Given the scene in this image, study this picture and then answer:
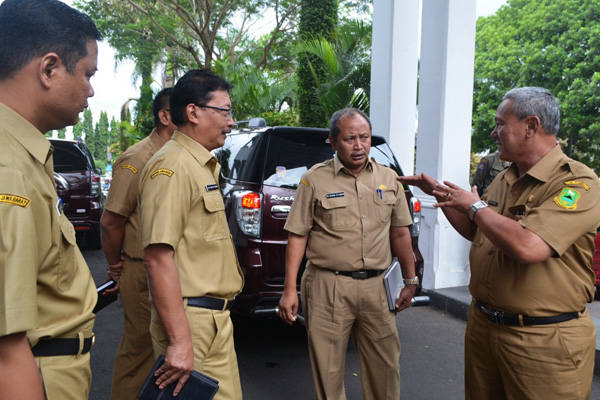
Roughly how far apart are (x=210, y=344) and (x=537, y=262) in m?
1.32

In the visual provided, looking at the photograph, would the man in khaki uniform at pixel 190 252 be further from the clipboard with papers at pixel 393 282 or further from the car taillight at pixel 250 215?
the car taillight at pixel 250 215

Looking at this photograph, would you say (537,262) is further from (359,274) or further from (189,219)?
(189,219)

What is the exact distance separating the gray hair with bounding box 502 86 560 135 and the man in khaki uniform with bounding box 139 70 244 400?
51.7 inches

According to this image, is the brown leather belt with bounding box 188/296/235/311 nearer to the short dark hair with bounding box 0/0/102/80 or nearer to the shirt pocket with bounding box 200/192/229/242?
the shirt pocket with bounding box 200/192/229/242

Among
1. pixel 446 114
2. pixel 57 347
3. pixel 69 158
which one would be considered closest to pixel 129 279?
pixel 57 347

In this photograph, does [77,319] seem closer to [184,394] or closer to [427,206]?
[184,394]

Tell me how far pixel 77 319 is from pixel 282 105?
15.3 m

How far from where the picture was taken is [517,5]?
26234mm

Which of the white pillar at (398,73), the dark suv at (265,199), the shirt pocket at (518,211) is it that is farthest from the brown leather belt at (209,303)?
the white pillar at (398,73)

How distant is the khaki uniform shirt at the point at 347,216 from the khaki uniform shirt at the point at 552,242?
0.75 m

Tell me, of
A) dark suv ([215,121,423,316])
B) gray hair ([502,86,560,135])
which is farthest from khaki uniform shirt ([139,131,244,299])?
dark suv ([215,121,423,316])

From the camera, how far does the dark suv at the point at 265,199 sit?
11.8ft

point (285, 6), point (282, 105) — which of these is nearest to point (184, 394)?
point (282, 105)

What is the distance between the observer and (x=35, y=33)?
4.10 ft
